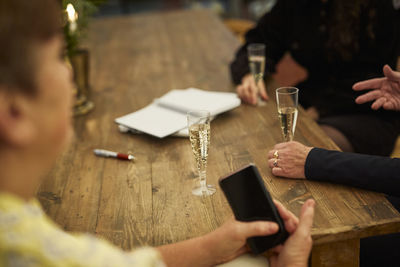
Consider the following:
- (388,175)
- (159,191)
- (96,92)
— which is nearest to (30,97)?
(159,191)

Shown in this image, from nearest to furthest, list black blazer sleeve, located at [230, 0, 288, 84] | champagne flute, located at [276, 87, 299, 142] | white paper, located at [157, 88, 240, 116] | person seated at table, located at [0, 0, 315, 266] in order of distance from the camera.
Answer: person seated at table, located at [0, 0, 315, 266], champagne flute, located at [276, 87, 299, 142], white paper, located at [157, 88, 240, 116], black blazer sleeve, located at [230, 0, 288, 84]

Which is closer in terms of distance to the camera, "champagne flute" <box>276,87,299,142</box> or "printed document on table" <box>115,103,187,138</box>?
"champagne flute" <box>276,87,299,142</box>

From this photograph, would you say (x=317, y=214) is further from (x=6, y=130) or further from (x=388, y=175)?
(x=6, y=130)

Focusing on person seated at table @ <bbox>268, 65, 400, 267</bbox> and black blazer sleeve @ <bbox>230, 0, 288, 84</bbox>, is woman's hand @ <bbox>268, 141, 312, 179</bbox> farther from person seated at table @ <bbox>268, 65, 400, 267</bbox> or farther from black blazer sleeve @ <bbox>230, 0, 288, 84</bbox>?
black blazer sleeve @ <bbox>230, 0, 288, 84</bbox>

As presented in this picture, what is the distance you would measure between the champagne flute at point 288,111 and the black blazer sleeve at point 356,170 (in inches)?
6.8

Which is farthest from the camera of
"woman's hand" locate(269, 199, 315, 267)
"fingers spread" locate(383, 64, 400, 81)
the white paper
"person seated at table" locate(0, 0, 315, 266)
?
the white paper

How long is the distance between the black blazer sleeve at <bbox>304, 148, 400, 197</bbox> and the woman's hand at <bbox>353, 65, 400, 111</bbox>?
417 millimetres

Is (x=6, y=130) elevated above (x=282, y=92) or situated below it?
above

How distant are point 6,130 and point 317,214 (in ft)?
Result: 2.33

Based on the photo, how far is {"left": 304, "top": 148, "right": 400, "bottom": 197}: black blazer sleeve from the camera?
1.11 metres

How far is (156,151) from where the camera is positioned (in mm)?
1430

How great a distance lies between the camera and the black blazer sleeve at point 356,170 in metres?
1.11

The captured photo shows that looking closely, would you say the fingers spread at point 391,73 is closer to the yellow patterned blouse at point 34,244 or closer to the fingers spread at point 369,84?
the fingers spread at point 369,84

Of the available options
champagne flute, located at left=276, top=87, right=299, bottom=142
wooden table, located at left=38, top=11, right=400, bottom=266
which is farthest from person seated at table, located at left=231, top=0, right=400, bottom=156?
champagne flute, located at left=276, top=87, right=299, bottom=142
